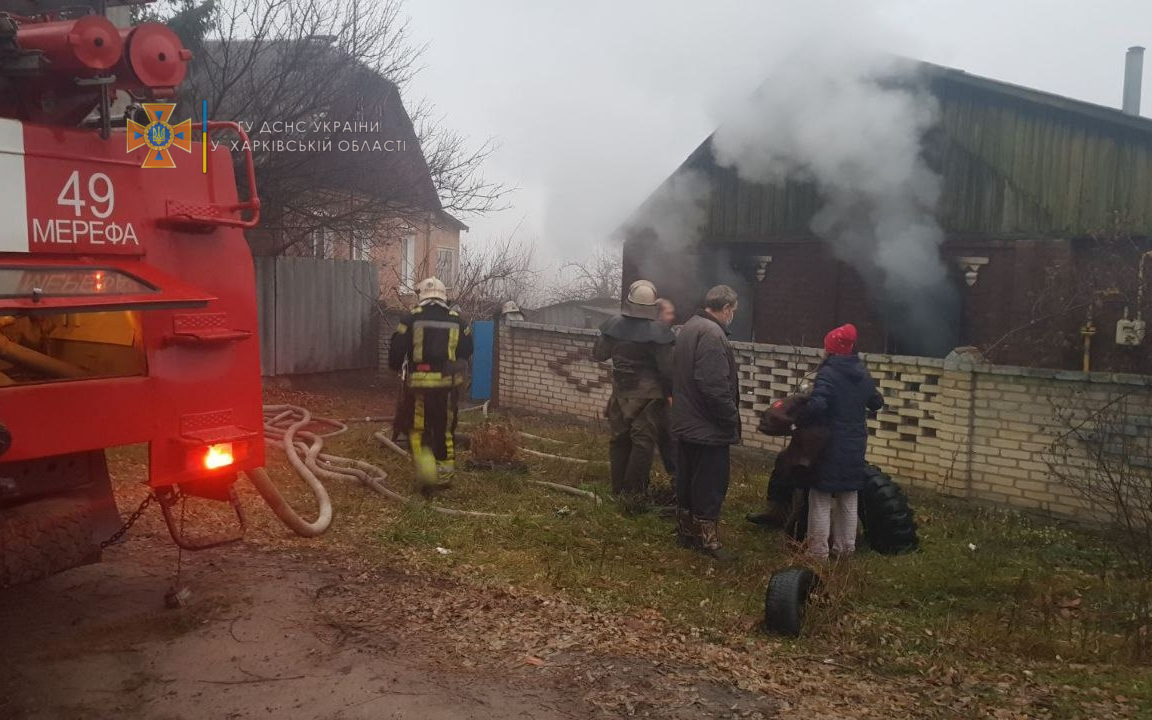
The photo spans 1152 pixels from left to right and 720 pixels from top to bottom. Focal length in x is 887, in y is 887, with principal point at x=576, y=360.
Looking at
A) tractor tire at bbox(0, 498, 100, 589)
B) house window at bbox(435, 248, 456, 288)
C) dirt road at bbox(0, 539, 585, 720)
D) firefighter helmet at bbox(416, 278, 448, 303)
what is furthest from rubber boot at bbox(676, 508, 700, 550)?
house window at bbox(435, 248, 456, 288)

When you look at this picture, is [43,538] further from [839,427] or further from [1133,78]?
[1133,78]

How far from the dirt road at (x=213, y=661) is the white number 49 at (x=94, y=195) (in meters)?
1.89

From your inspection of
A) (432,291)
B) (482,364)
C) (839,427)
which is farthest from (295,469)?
(482,364)

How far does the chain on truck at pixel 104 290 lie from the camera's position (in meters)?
3.19

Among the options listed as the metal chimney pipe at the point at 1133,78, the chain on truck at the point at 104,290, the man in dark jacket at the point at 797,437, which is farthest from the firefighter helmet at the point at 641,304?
the metal chimney pipe at the point at 1133,78

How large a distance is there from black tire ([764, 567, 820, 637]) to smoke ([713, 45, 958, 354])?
8.41 m

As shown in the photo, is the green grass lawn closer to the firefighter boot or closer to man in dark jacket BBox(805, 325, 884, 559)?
the firefighter boot

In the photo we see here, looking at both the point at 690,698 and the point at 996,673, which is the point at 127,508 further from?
the point at 996,673

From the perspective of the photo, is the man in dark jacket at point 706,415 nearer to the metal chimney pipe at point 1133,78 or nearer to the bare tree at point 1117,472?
the bare tree at point 1117,472

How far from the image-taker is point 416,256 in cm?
2364

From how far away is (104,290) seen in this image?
3.25 m

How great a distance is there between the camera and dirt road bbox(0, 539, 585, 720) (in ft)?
11.3

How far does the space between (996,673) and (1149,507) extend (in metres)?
2.11

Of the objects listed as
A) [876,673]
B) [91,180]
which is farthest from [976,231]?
[91,180]
